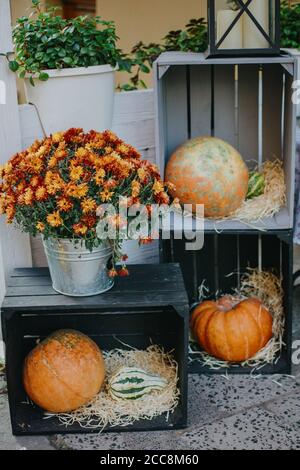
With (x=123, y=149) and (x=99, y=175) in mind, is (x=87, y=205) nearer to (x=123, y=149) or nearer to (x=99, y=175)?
(x=99, y=175)

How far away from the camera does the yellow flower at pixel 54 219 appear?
2.54 metres

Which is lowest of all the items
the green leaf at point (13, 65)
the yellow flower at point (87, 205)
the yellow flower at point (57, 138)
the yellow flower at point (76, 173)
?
the yellow flower at point (87, 205)

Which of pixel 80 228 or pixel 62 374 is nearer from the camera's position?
pixel 80 228

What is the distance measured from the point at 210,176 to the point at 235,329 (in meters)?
0.69

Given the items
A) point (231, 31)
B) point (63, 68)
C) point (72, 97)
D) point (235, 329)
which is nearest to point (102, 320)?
point (235, 329)

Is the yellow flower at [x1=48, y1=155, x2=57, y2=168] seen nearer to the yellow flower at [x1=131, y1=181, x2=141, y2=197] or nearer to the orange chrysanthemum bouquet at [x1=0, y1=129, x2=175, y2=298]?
the orange chrysanthemum bouquet at [x1=0, y1=129, x2=175, y2=298]

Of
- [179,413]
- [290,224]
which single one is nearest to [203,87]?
[290,224]

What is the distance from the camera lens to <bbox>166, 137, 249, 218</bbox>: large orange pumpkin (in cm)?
304

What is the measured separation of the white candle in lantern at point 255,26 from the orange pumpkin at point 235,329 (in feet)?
3.75

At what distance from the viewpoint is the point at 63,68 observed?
3.04 m

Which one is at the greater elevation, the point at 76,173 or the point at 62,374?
the point at 76,173

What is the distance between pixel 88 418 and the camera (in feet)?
9.39

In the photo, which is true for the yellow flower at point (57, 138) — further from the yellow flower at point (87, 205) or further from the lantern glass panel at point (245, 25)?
the lantern glass panel at point (245, 25)

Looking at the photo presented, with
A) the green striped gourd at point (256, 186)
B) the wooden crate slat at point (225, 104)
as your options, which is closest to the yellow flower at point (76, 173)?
the green striped gourd at point (256, 186)
